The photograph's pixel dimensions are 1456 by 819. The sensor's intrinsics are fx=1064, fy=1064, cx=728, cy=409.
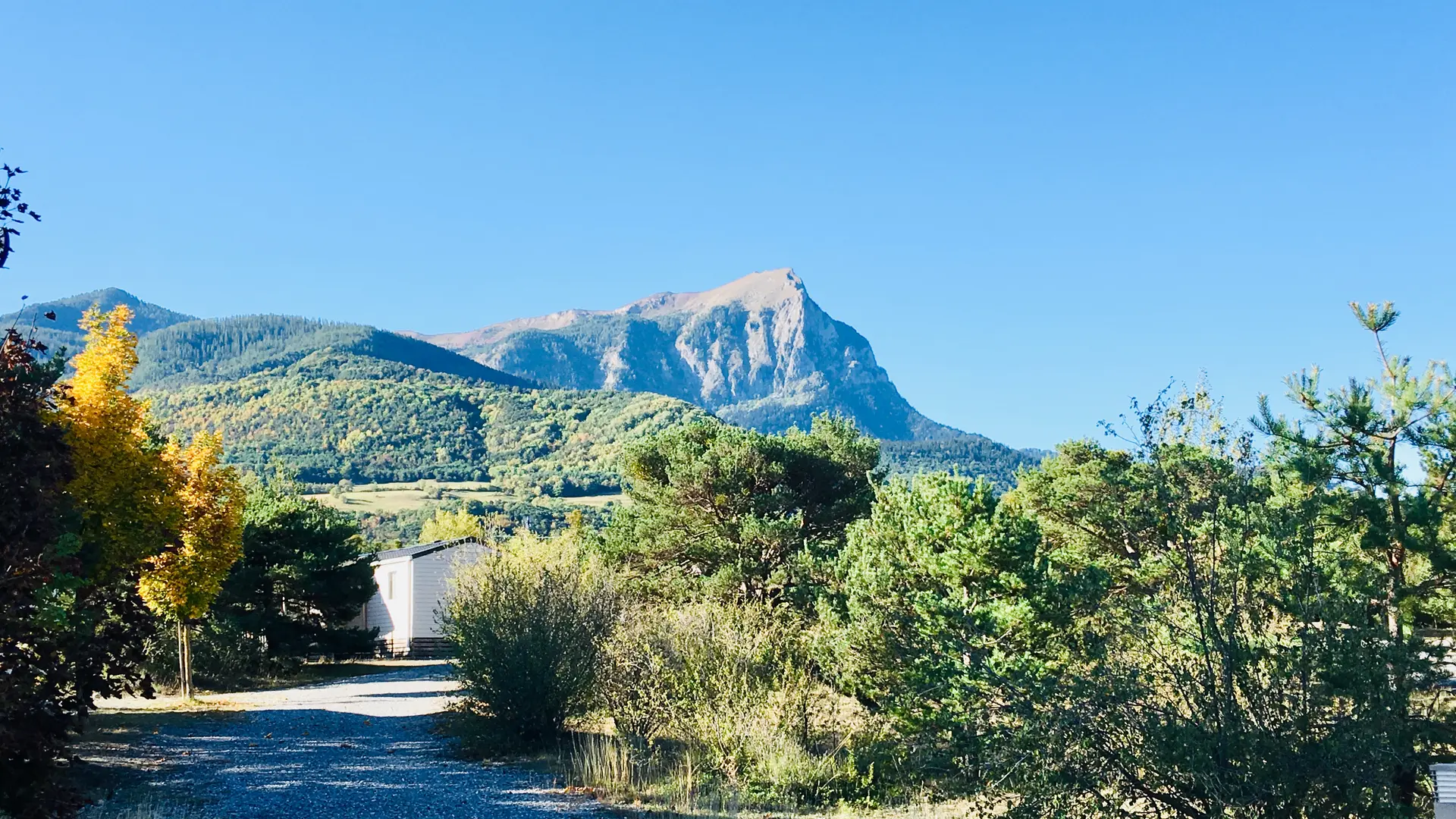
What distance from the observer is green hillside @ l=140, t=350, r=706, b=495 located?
10406cm

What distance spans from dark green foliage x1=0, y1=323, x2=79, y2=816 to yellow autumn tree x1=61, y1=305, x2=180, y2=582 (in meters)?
8.29

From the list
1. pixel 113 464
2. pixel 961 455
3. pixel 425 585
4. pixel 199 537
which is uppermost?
pixel 961 455

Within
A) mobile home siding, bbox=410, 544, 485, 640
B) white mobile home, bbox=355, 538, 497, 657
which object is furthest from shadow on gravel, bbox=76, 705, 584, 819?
mobile home siding, bbox=410, 544, 485, 640

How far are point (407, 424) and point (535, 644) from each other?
373 feet

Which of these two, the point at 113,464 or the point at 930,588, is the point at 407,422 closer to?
the point at 113,464

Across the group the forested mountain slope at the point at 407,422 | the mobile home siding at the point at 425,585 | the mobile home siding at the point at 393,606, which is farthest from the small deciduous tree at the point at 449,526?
the forested mountain slope at the point at 407,422

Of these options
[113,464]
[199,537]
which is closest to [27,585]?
[113,464]

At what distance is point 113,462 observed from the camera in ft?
44.4

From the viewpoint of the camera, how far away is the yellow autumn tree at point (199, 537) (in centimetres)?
1714

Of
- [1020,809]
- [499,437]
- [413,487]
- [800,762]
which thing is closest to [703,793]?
[800,762]

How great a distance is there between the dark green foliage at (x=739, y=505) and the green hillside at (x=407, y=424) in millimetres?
76927

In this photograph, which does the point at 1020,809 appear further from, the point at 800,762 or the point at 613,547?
the point at 613,547

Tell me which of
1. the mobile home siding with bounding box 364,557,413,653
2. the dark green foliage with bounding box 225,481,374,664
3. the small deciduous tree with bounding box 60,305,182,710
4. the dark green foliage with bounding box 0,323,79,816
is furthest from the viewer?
the mobile home siding with bounding box 364,557,413,653

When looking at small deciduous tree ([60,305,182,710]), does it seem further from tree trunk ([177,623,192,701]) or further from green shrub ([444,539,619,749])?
tree trunk ([177,623,192,701])
